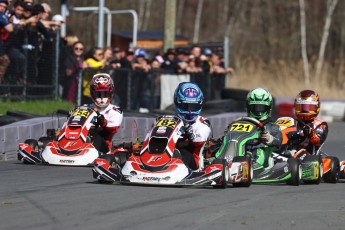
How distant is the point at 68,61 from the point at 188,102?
8541mm

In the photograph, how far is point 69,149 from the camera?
1290cm

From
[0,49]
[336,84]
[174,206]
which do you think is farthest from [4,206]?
[336,84]

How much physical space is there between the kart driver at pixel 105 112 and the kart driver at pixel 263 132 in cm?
265

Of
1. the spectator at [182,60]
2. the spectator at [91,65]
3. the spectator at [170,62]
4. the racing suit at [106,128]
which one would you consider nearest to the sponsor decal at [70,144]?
the racing suit at [106,128]

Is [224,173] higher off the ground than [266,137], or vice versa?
[266,137]

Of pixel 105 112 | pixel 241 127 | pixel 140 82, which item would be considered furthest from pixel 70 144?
pixel 140 82

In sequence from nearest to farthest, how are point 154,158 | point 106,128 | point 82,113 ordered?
1. point 154,158
2. point 82,113
3. point 106,128

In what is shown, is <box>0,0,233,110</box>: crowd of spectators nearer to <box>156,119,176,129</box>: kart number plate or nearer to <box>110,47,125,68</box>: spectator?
<box>110,47,125,68</box>: spectator

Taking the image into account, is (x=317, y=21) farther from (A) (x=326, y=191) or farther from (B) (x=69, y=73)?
(A) (x=326, y=191)

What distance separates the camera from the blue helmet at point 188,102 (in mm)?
10820

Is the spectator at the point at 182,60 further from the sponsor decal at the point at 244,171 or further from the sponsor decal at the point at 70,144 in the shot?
the sponsor decal at the point at 244,171

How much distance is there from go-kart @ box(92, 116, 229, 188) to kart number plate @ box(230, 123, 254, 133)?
701 mm

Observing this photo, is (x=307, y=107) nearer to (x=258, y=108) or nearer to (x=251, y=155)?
(x=258, y=108)

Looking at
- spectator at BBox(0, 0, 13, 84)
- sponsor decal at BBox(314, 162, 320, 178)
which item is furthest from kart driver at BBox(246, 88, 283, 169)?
spectator at BBox(0, 0, 13, 84)
